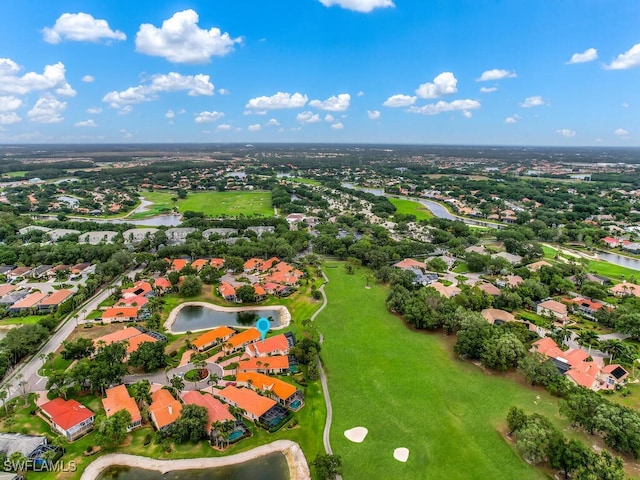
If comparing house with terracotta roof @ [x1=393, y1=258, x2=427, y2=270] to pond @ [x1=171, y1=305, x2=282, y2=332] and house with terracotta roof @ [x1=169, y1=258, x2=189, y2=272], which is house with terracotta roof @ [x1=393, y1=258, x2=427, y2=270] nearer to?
pond @ [x1=171, y1=305, x2=282, y2=332]

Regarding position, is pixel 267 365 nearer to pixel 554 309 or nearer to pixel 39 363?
pixel 39 363

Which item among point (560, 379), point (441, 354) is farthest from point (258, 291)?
point (560, 379)

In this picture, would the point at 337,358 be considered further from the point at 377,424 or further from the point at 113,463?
the point at 113,463

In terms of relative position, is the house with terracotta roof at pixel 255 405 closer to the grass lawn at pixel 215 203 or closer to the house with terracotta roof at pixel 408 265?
the house with terracotta roof at pixel 408 265

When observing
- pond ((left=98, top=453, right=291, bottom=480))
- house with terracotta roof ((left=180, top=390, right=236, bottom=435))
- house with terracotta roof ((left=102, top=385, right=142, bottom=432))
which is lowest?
pond ((left=98, top=453, right=291, bottom=480))

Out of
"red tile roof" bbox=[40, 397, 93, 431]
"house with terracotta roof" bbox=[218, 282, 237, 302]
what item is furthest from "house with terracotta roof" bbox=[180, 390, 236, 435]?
"house with terracotta roof" bbox=[218, 282, 237, 302]

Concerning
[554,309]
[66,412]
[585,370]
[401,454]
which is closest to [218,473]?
[401,454]

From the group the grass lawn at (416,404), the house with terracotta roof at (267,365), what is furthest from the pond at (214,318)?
the house with terracotta roof at (267,365)
